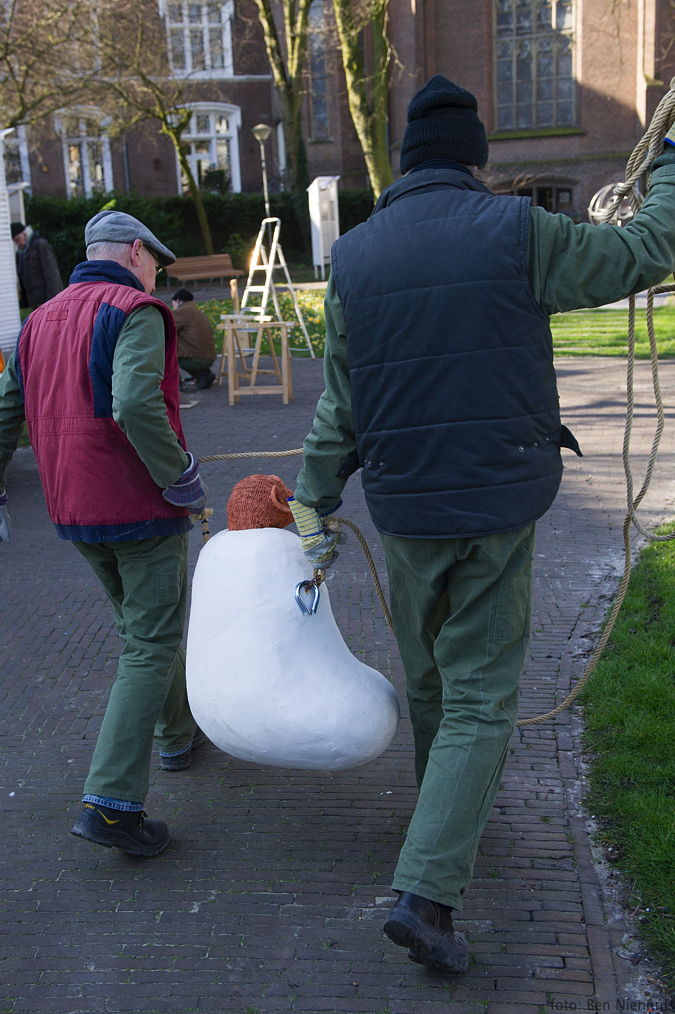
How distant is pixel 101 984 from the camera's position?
8.99ft

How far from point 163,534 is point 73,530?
0.97 feet

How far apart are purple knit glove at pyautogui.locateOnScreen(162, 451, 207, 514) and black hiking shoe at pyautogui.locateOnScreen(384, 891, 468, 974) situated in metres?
1.42

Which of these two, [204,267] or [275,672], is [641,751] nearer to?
[275,672]

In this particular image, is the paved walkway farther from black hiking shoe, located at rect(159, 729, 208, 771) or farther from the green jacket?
the green jacket

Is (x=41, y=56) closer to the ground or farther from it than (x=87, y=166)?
farther from it

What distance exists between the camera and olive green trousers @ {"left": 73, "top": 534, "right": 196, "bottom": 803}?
10.8 ft

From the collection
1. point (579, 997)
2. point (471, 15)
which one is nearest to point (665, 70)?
point (471, 15)

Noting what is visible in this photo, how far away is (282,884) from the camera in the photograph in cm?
314

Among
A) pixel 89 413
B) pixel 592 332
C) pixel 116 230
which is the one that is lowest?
pixel 592 332

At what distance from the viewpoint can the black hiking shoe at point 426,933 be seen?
2533 millimetres

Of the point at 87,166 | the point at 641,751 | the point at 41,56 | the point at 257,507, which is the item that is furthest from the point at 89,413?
the point at 87,166

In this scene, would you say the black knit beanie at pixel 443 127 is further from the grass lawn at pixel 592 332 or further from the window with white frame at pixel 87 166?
the window with white frame at pixel 87 166

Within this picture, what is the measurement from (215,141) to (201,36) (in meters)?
3.81

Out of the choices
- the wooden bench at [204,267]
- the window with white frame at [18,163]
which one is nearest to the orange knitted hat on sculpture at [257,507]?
the wooden bench at [204,267]
